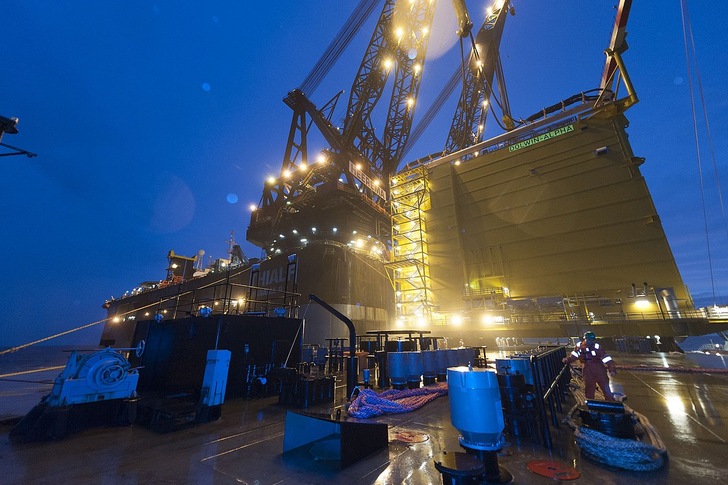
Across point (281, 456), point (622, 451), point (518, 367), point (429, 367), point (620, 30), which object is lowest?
point (281, 456)

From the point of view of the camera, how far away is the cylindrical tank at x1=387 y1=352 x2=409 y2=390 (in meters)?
8.43

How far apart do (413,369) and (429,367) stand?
918 millimetres

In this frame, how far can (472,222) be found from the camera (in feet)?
97.4

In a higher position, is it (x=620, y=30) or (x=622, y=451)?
(x=620, y=30)

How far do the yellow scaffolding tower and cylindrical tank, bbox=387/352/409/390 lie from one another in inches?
765

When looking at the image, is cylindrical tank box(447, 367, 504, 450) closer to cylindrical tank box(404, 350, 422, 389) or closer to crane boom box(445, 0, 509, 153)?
cylindrical tank box(404, 350, 422, 389)

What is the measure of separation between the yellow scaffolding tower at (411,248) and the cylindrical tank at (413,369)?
62.9 ft

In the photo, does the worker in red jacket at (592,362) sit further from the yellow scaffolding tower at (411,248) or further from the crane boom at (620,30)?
the crane boom at (620,30)

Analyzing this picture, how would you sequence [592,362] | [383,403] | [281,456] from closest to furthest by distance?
Answer: [281,456], [383,403], [592,362]

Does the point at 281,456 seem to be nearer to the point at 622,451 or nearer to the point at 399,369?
the point at 622,451

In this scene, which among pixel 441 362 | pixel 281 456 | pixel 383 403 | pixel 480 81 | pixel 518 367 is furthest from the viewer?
pixel 480 81

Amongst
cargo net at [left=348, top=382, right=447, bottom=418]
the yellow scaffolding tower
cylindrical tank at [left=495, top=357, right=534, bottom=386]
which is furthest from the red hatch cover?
the yellow scaffolding tower

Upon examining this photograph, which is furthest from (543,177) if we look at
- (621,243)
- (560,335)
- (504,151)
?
(560,335)

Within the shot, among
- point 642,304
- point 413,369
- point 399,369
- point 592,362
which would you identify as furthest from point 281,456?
point 642,304
